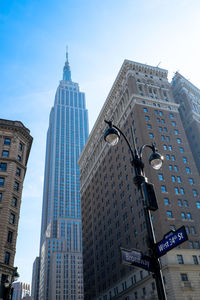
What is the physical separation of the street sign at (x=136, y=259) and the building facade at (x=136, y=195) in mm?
37674

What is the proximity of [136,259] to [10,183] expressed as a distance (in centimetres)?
4608

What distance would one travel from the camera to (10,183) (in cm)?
5209

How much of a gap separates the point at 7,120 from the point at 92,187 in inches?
2023

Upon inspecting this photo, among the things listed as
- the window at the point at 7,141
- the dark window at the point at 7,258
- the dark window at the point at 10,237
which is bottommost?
the dark window at the point at 7,258

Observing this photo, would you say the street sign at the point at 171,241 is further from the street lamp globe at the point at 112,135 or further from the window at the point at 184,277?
the window at the point at 184,277

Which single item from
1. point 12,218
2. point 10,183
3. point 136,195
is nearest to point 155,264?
point 12,218

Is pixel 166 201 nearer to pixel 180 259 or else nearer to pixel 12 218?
pixel 180 259

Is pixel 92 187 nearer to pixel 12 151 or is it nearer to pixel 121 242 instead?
pixel 121 242

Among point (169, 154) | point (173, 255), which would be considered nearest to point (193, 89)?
point (169, 154)

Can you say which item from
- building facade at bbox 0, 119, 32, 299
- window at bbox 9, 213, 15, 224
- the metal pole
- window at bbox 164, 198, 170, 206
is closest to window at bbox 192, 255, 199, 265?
window at bbox 164, 198, 170, 206

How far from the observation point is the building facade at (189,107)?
3433 inches

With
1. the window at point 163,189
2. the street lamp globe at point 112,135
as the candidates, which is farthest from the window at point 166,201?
the street lamp globe at point 112,135

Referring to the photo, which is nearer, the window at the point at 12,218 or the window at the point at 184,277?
the window at the point at 12,218

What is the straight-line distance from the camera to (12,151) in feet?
185
